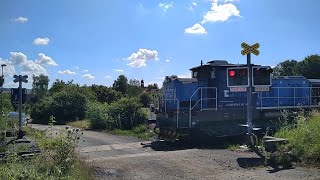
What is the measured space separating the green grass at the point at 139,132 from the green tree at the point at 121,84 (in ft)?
168

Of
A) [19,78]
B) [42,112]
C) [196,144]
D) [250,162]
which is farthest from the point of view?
[42,112]

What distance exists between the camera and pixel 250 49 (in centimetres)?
1214

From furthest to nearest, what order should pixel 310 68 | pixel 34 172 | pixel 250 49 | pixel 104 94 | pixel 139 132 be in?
pixel 310 68, pixel 104 94, pixel 139 132, pixel 250 49, pixel 34 172

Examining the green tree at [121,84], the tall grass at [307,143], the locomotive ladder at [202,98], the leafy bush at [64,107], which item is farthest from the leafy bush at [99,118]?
the green tree at [121,84]

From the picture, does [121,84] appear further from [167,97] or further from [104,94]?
[167,97]

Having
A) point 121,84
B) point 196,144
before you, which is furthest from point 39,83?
point 196,144

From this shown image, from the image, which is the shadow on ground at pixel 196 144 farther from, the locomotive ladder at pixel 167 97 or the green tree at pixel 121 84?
the green tree at pixel 121 84

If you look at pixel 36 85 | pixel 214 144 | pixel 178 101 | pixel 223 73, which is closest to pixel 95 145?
pixel 178 101

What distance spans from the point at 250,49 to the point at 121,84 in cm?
6433

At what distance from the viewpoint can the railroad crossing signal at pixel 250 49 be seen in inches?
476

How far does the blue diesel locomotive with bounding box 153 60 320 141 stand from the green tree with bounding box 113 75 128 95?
55.4 m

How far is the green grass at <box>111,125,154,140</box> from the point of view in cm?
2086

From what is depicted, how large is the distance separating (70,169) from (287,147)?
7222mm

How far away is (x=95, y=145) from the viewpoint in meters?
17.2
